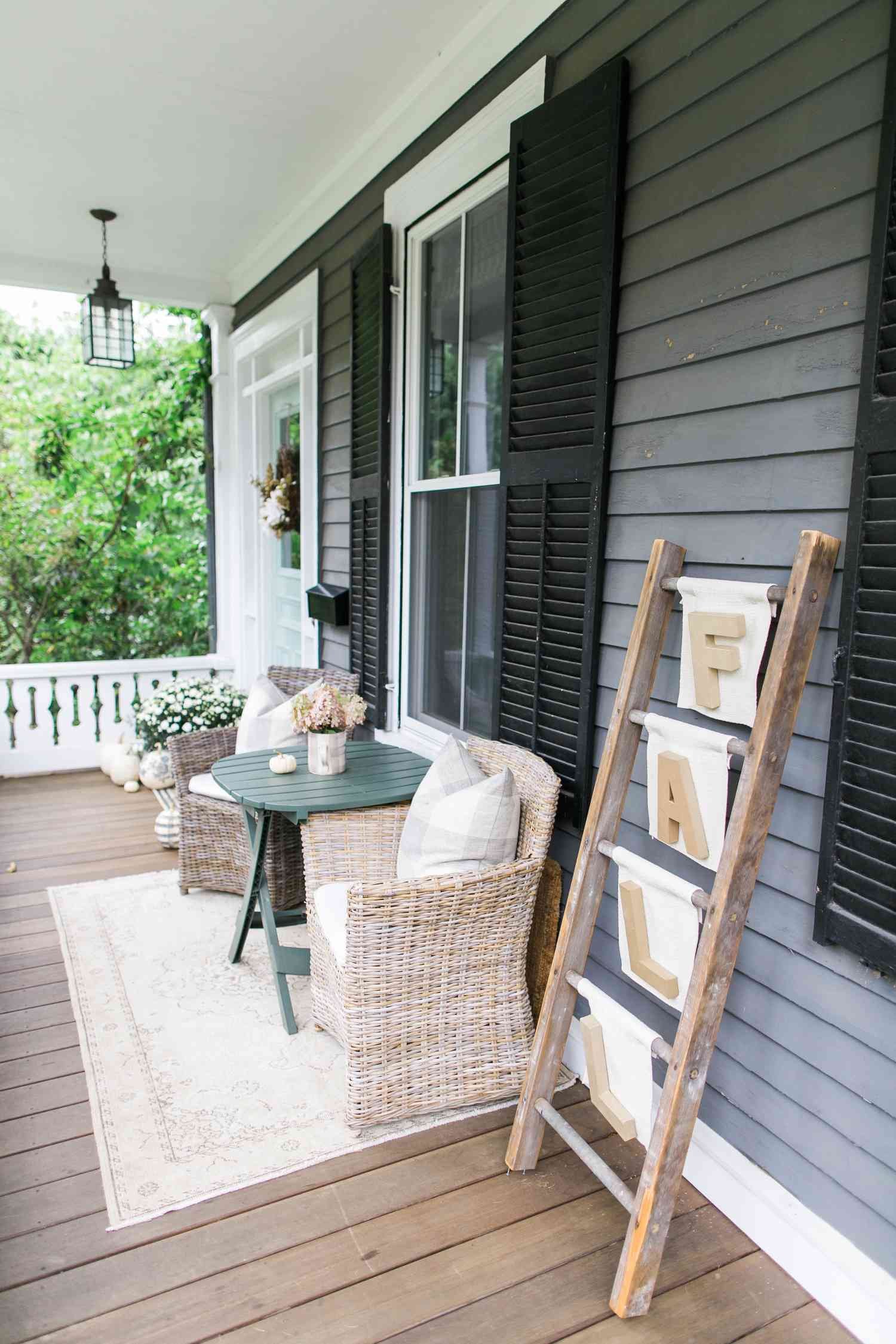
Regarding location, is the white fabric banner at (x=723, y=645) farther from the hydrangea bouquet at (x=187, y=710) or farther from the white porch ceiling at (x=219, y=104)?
the hydrangea bouquet at (x=187, y=710)

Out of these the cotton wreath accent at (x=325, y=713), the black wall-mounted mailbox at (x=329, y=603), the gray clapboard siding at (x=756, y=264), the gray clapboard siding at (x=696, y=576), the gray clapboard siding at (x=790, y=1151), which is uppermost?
the gray clapboard siding at (x=756, y=264)

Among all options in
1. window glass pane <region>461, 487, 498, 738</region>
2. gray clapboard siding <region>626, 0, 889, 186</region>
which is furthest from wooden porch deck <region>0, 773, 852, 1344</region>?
gray clapboard siding <region>626, 0, 889, 186</region>

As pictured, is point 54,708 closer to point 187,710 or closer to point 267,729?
point 187,710

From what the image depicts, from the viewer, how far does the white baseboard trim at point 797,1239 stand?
1563 millimetres

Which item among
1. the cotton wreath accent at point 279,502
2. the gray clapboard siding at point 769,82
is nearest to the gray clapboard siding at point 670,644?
the gray clapboard siding at point 769,82

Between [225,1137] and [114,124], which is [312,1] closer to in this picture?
[114,124]

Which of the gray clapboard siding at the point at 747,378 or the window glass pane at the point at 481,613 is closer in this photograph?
the gray clapboard siding at the point at 747,378

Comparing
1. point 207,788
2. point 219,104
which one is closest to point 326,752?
point 207,788

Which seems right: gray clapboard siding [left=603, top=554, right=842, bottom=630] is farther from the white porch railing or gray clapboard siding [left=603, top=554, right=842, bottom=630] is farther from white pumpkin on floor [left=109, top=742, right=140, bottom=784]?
the white porch railing

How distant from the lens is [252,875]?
2.89 meters

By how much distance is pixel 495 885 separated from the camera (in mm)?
2133

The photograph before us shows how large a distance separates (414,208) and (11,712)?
12.3 feet

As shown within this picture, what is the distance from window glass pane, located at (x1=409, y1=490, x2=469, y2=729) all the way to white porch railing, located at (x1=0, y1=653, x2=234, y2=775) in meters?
2.73

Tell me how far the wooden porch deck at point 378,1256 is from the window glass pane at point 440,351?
83.5 inches
